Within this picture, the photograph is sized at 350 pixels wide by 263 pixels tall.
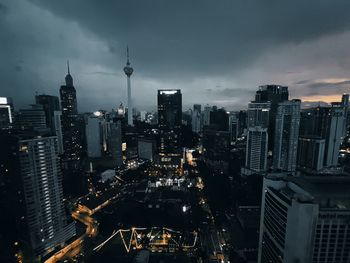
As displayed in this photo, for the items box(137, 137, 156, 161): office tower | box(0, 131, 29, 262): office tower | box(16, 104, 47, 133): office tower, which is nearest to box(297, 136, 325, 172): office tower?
box(137, 137, 156, 161): office tower

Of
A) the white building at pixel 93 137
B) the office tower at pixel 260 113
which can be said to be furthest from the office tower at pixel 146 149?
the office tower at pixel 260 113

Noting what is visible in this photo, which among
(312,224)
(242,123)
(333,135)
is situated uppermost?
(242,123)

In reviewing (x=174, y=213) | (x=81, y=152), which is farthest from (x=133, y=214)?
(x=81, y=152)

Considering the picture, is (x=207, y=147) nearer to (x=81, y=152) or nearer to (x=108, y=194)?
(x=108, y=194)

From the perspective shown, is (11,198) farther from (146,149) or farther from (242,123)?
(242,123)

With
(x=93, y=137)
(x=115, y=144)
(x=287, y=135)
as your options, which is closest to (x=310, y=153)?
(x=287, y=135)
